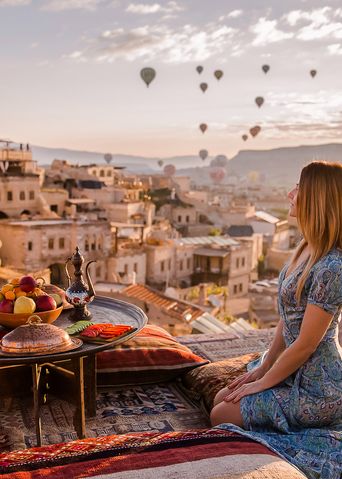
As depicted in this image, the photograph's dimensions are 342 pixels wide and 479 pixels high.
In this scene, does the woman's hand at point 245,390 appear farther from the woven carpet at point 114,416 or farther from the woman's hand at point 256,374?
the woven carpet at point 114,416

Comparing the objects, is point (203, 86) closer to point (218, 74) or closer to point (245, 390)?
point (218, 74)

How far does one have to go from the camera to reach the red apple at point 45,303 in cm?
417

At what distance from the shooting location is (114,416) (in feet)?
15.2

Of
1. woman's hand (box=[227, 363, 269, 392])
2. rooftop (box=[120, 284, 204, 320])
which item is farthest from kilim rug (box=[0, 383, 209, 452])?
rooftop (box=[120, 284, 204, 320])

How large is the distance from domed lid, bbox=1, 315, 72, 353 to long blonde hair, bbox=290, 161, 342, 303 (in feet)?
4.82

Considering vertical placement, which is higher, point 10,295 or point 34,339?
point 10,295

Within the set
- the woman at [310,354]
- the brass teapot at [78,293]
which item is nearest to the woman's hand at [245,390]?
the woman at [310,354]

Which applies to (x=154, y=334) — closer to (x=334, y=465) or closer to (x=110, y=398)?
(x=110, y=398)

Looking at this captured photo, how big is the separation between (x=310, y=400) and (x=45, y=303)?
1854 millimetres

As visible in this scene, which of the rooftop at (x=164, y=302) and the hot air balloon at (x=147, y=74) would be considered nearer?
the rooftop at (x=164, y=302)

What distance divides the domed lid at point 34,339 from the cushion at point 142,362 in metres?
1.34

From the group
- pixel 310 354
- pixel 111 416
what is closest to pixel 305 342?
pixel 310 354

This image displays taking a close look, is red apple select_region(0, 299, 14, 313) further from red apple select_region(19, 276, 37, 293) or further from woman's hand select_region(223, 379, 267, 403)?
woman's hand select_region(223, 379, 267, 403)

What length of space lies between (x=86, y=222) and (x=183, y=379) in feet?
83.0
